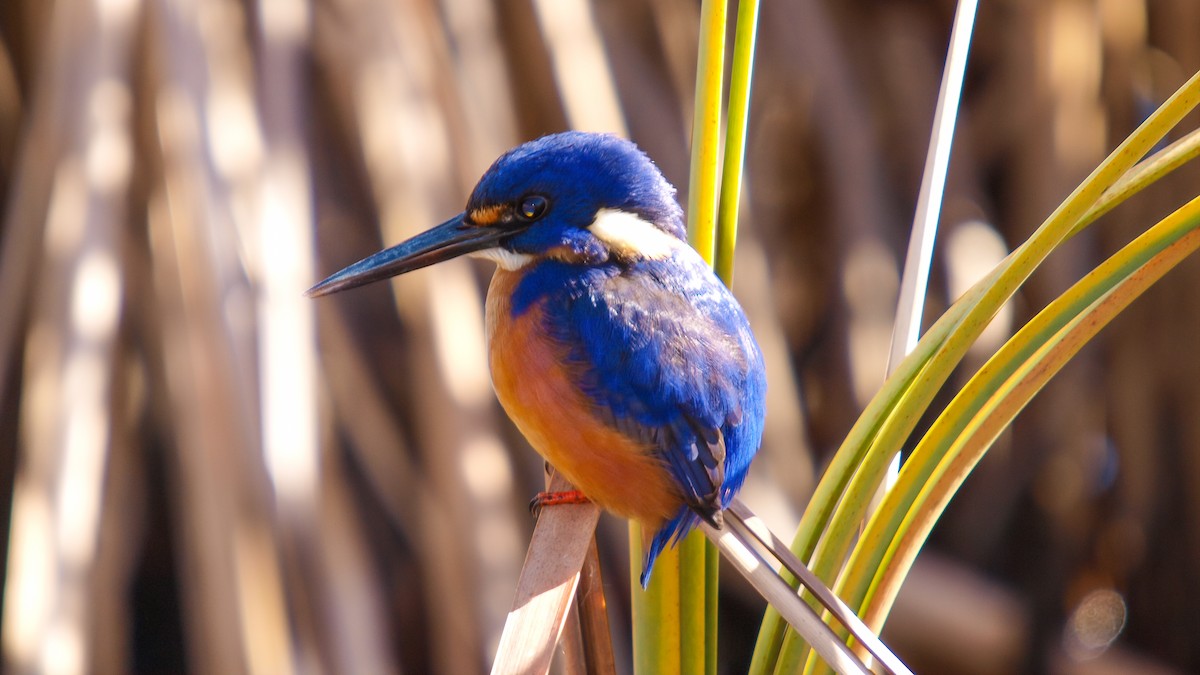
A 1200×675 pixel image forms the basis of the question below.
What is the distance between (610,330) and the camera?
1.17 metres

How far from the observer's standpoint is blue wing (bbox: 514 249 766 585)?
3.74 feet

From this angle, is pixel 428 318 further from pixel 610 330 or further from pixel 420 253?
pixel 610 330

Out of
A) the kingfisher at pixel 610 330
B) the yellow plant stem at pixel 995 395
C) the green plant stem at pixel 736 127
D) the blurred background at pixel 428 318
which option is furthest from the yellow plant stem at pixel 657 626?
the blurred background at pixel 428 318

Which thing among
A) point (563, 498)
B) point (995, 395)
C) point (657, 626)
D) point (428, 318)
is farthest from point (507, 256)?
point (428, 318)

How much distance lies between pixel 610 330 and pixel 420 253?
229mm

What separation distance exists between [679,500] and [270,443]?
32.9 inches

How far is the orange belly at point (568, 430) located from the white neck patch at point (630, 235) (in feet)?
0.37

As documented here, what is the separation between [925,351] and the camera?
91cm

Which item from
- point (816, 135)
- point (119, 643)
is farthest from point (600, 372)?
point (816, 135)

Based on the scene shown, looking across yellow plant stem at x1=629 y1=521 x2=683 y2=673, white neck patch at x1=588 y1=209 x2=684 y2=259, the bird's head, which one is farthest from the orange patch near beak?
yellow plant stem at x1=629 y1=521 x2=683 y2=673

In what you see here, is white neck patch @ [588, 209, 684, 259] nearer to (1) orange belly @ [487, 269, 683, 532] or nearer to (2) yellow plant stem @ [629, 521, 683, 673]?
(1) orange belly @ [487, 269, 683, 532]

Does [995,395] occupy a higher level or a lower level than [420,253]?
lower

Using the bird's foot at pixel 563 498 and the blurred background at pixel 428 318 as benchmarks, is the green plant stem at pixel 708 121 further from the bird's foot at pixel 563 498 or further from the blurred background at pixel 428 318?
the blurred background at pixel 428 318

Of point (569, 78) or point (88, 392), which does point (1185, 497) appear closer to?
point (569, 78)
